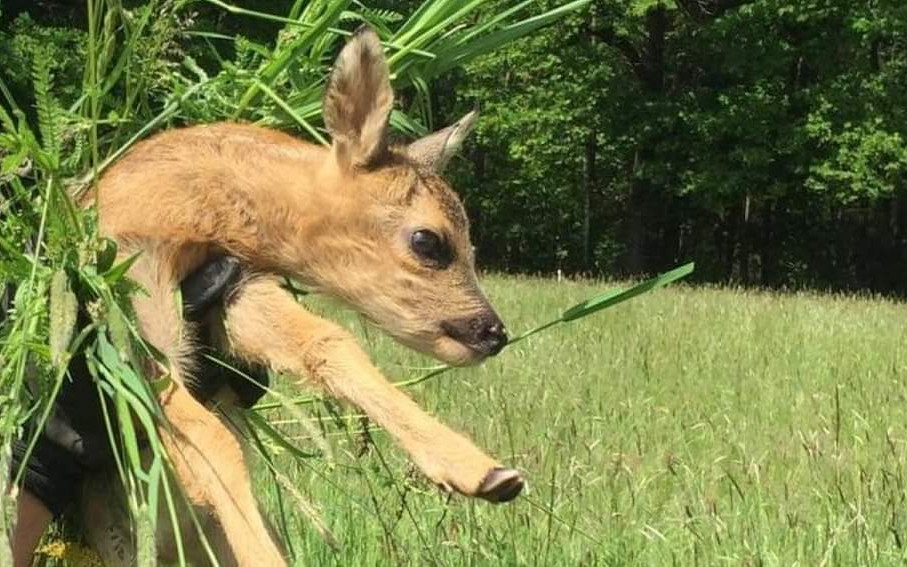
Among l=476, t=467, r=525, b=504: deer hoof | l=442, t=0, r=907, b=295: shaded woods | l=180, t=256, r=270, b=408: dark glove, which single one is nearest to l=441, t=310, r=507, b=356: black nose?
l=180, t=256, r=270, b=408: dark glove

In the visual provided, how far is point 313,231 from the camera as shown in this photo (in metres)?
1.96

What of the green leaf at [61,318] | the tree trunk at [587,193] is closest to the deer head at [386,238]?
the green leaf at [61,318]

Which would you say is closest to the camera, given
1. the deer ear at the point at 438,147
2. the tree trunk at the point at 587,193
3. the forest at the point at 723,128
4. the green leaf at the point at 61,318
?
the green leaf at the point at 61,318

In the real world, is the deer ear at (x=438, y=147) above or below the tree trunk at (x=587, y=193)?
above

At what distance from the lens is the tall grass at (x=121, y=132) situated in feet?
5.88

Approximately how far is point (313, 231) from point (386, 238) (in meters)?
0.11

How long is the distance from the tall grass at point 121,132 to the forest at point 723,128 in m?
23.6

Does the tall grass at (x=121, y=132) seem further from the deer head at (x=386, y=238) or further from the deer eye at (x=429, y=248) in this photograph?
the deer eye at (x=429, y=248)

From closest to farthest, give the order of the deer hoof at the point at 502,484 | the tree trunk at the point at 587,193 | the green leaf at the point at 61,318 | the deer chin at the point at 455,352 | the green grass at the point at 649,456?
the deer hoof at the point at 502,484, the green leaf at the point at 61,318, the deer chin at the point at 455,352, the green grass at the point at 649,456, the tree trunk at the point at 587,193

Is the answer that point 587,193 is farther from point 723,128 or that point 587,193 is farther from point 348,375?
point 348,375

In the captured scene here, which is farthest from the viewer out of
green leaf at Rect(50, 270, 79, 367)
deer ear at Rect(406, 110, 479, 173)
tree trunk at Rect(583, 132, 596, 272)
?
tree trunk at Rect(583, 132, 596, 272)

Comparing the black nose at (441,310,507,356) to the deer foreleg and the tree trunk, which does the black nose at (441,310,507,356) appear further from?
the tree trunk

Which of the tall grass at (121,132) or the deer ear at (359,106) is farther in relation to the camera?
the deer ear at (359,106)

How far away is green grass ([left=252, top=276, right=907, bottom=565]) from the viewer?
350 centimetres
